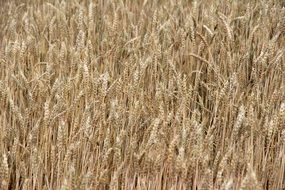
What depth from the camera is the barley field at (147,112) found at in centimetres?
161

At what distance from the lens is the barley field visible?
161cm

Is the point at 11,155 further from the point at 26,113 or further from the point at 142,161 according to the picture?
the point at 142,161

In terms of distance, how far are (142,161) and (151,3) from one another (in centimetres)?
187

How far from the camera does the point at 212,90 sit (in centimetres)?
208

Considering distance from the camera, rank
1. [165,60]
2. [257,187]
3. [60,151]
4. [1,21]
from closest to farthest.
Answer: [257,187] → [60,151] → [165,60] → [1,21]

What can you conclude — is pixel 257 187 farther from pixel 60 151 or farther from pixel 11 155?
pixel 11 155

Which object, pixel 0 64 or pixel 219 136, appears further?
pixel 0 64

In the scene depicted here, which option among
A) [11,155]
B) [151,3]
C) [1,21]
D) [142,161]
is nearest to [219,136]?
[142,161]

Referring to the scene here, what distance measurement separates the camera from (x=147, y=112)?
6.39 ft

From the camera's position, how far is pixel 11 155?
1706mm

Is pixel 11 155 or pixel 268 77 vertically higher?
pixel 268 77

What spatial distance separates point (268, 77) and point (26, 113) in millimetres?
881

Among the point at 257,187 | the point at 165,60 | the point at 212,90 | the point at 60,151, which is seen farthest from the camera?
the point at 165,60

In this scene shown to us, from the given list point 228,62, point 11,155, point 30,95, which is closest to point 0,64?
point 30,95
